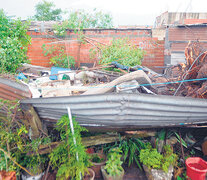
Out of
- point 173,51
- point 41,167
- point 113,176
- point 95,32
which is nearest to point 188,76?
point 113,176

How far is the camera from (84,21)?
8711 mm

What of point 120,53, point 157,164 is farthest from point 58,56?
point 157,164

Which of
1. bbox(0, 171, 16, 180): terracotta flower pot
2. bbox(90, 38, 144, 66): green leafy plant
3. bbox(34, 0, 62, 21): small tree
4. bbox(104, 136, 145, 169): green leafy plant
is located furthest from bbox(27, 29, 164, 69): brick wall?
bbox(34, 0, 62, 21): small tree

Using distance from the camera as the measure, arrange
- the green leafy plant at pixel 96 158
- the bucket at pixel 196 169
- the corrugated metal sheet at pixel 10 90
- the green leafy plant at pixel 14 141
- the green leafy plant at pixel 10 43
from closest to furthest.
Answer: the green leafy plant at pixel 14 141 → the corrugated metal sheet at pixel 10 90 → the bucket at pixel 196 169 → the green leafy plant at pixel 96 158 → the green leafy plant at pixel 10 43

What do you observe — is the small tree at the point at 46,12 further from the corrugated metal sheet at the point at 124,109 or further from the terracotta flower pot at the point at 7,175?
the terracotta flower pot at the point at 7,175

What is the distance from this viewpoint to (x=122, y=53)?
24.0ft

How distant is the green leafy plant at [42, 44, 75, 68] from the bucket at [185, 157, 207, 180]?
6.41 metres

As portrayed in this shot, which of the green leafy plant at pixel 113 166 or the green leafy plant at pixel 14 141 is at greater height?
the green leafy plant at pixel 14 141

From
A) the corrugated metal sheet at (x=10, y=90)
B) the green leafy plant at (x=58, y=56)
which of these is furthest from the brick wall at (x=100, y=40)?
the corrugated metal sheet at (x=10, y=90)

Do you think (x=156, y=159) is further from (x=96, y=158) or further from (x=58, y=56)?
(x=58, y=56)

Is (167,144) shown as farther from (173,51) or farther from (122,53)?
(173,51)

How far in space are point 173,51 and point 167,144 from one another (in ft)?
18.0

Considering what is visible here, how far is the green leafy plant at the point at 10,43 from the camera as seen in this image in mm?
5498

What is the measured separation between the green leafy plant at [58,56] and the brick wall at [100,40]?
Answer: 0.26 meters
